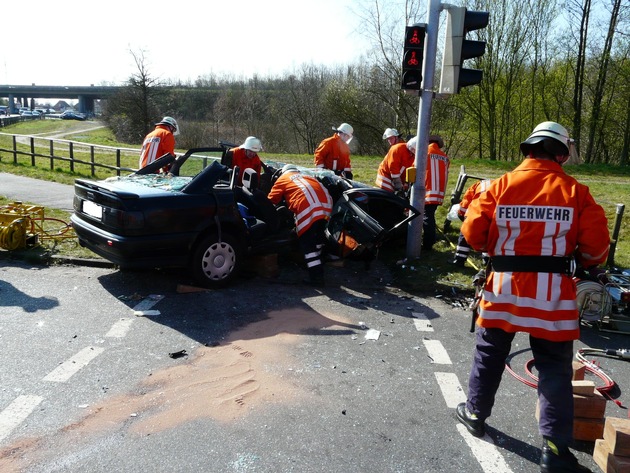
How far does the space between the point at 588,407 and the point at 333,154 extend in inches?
283

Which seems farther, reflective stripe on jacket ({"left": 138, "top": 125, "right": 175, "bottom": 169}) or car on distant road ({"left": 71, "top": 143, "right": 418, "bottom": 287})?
reflective stripe on jacket ({"left": 138, "top": 125, "right": 175, "bottom": 169})

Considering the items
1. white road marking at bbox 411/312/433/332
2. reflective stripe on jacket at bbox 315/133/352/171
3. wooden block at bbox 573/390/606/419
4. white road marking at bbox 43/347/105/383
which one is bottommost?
white road marking at bbox 411/312/433/332

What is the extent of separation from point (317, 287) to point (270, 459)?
3.44 meters

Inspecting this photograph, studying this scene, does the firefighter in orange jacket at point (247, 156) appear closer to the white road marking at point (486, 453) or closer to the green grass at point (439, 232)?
the green grass at point (439, 232)

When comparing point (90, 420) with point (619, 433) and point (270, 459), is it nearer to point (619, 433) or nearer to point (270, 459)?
point (270, 459)

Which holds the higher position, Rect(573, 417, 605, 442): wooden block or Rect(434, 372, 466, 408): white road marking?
Rect(573, 417, 605, 442): wooden block

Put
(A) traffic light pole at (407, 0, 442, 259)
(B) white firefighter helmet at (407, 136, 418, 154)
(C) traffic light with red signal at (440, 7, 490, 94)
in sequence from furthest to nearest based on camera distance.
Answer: (B) white firefighter helmet at (407, 136, 418, 154), (A) traffic light pole at (407, 0, 442, 259), (C) traffic light with red signal at (440, 7, 490, 94)

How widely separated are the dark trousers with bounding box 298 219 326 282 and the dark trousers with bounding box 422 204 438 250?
83.9 inches

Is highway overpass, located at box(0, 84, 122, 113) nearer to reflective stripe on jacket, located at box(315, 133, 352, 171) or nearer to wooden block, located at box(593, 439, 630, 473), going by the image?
reflective stripe on jacket, located at box(315, 133, 352, 171)

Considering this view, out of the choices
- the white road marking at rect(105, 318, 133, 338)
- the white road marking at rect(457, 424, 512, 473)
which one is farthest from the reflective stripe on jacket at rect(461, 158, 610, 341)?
the white road marking at rect(105, 318, 133, 338)

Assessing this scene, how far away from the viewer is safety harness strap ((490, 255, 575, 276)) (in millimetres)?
3082

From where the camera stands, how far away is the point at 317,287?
6332 mm

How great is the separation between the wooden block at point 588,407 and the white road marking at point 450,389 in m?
0.73

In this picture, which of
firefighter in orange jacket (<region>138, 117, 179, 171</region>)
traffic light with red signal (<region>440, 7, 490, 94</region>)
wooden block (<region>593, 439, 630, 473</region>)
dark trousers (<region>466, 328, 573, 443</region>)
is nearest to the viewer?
wooden block (<region>593, 439, 630, 473</region>)
